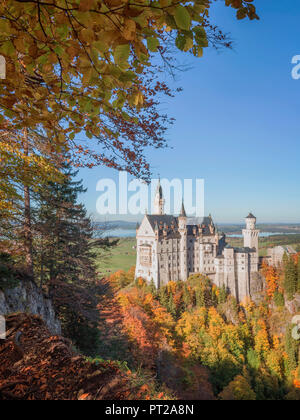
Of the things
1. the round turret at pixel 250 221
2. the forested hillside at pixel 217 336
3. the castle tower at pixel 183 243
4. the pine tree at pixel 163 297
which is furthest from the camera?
the round turret at pixel 250 221

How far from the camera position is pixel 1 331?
10.3 ft

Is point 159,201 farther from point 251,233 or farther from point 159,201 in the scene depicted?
point 251,233

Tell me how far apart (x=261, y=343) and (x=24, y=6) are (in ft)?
153

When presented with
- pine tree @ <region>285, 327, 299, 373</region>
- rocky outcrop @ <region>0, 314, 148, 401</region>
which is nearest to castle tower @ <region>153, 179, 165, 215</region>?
pine tree @ <region>285, 327, 299, 373</region>

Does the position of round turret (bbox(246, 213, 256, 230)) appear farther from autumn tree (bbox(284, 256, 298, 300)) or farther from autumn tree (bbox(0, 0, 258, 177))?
autumn tree (bbox(0, 0, 258, 177))

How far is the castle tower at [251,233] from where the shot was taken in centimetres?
4476

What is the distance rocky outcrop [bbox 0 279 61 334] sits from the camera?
19.0 feet

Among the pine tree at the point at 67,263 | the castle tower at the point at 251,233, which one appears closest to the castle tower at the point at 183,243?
the castle tower at the point at 251,233

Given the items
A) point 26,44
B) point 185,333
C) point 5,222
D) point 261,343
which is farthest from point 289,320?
point 26,44

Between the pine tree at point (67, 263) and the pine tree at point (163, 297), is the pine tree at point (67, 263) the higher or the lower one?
the higher one

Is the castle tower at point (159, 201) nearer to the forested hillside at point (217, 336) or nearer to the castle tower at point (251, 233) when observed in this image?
the forested hillside at point (217, 336)

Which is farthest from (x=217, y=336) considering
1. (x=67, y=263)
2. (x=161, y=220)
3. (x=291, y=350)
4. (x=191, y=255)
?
(x=67, y=263)

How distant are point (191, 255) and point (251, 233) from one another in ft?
43.7

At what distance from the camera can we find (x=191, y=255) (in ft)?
150
